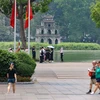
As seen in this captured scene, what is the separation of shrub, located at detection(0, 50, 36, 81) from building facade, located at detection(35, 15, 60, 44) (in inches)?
3384

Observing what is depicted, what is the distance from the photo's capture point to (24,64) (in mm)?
26375

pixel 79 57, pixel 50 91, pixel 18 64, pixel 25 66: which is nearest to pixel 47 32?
pixel 79 57

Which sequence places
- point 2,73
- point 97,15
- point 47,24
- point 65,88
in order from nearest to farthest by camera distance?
point 65,88 → point 2,73 → point 97,15 → point 47,24

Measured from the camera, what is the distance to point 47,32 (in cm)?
11369

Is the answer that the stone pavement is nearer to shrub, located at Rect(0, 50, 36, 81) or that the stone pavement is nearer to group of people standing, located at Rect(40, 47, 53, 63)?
shrub, located at Rect(0, 50, 36, 81)

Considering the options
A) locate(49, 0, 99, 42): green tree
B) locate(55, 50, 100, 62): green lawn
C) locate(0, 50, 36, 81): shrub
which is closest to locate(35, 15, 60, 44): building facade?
locate(49, 0, 99, 42): green tree

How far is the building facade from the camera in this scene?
113250 millimetres

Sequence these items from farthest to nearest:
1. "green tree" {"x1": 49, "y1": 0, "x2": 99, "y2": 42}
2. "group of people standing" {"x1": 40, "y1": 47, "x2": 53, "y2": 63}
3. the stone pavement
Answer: "green tree" {"x1": 49, "y1": 0, "x2": 99, "y2": 42}
"group of people standing" {"x1": 40, "y1": 47, "x2": 53, "y2": 63}
the stone pavement

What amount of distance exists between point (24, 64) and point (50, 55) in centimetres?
1868

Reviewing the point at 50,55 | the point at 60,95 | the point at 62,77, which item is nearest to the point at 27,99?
the point at 60,95

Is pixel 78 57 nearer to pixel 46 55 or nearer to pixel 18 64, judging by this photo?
pixel 46 55

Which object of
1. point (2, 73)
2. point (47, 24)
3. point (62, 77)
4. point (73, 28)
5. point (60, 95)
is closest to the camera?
point (60, 95)

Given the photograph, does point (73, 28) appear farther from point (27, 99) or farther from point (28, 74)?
point (27, 99)

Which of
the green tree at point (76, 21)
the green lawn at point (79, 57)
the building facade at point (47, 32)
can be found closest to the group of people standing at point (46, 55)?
the green lawn at point (79, 57)
